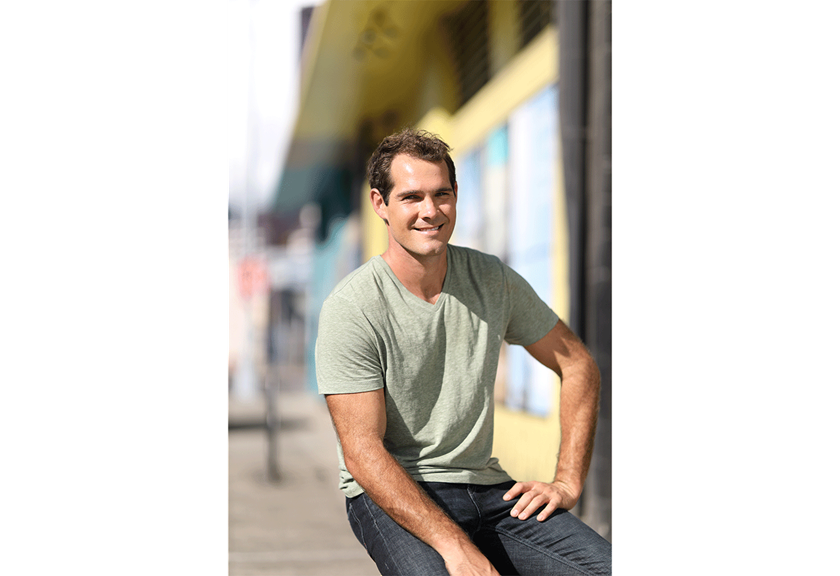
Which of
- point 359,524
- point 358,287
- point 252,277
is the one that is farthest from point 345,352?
point 252,277

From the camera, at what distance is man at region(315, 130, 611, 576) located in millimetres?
1593

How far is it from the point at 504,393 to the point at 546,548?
2952 mm

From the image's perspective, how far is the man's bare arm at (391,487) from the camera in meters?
1.56

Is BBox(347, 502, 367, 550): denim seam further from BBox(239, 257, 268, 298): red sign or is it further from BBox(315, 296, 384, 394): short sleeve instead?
BBox(239, 257, 268, 298): red sign

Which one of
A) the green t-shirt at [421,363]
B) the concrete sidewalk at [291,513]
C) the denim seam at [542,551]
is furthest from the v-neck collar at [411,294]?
the concrete sidewalk at [291,513]

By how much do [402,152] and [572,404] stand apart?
705 mm

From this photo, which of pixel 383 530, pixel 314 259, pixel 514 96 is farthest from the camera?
pixel 314 259

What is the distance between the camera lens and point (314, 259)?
15062mm

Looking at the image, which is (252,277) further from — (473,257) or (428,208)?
(428,208)

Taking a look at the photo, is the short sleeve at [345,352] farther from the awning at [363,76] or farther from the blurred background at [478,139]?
the awning at [363,76]

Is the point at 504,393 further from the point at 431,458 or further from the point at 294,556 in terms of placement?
the point at 431,458

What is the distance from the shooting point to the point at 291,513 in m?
5.07

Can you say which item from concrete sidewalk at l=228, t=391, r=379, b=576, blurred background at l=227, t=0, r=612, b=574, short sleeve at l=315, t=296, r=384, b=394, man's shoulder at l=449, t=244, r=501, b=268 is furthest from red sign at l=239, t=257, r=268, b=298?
short sleeve at l=315, t=296, r=384, b=394

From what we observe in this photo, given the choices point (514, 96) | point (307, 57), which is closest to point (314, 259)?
point (307, 57)
